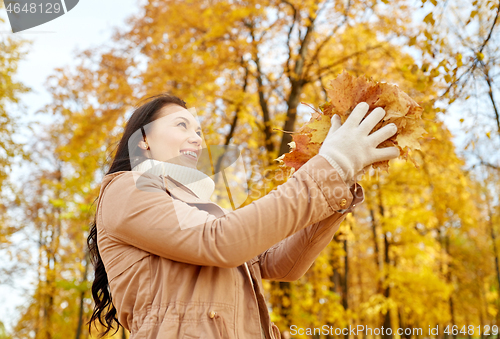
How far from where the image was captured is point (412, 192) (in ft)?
27.4

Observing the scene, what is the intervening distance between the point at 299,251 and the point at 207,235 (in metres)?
0.56

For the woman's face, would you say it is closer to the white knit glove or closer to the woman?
the woman

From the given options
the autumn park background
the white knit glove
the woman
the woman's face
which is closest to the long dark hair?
the woman's face

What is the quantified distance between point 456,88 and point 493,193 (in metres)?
10.6

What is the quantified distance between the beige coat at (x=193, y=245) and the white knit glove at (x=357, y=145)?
36 mm

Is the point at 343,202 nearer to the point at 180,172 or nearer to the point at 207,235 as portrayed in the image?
the point at 207,235

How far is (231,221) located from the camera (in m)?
1.10

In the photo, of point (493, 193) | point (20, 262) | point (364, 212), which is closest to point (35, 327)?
point (20, 262)

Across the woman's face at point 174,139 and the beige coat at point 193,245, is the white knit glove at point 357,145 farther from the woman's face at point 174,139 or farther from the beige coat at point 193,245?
the woman's face at point 174,139

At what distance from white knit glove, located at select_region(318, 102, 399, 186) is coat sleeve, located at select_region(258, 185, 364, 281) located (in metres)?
0.21

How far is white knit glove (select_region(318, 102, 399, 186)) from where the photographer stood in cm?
114

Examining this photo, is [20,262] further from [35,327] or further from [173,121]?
[173,121]

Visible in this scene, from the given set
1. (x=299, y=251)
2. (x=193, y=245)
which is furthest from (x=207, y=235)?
(x=299, y=251)

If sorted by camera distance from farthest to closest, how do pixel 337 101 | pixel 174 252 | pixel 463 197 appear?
pixel 463 197
pixel 337 101
pixel 174 252
